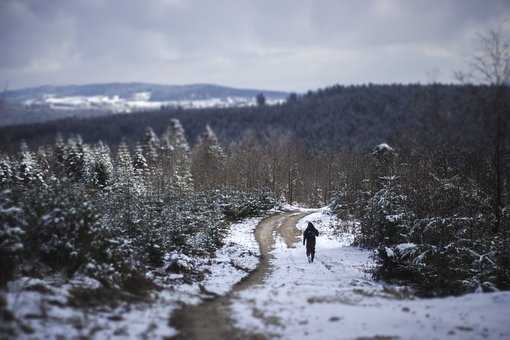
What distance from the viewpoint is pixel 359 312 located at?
387 inches

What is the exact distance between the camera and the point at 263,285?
13.9 m

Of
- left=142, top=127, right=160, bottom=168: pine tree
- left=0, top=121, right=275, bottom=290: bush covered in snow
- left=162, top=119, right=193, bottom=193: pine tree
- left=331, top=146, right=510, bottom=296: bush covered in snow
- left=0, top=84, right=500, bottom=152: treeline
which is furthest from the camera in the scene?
left=0, top=84, right=500, bottom=152: treeline

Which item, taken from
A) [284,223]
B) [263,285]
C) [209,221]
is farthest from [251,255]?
[284,223]

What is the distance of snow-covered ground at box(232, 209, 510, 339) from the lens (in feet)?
28.5

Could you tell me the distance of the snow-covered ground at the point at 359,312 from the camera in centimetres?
869

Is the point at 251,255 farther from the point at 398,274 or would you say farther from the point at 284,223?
the point at 284,223

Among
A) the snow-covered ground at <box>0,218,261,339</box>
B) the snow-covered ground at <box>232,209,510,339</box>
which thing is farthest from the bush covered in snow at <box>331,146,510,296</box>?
the snow-covered ground at <box>0,218,261,339</box>

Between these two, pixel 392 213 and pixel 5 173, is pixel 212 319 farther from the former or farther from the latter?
pixel 5 173

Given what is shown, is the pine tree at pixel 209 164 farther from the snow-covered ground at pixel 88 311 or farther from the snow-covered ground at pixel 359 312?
the snow-covered ground at pixel 88 311

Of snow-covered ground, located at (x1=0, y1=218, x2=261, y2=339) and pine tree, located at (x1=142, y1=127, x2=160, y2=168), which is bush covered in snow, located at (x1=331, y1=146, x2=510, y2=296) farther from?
pine tree, located at (x1=142, y1=127, x2=160, y2=168)

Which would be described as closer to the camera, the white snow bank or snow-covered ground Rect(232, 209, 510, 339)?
snow-covered ground Rect(232, 209, 510, 339)

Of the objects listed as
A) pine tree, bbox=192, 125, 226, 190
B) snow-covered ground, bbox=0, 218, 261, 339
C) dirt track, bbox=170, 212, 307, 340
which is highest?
snow-covered ground, bbox=0, 218, 261, 339

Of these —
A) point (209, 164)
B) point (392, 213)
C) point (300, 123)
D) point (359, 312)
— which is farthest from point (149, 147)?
point (300, 123)

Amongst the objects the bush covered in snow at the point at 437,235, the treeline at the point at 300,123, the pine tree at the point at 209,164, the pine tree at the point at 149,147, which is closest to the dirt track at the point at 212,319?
the bush covered in snow at the point at 437,235
